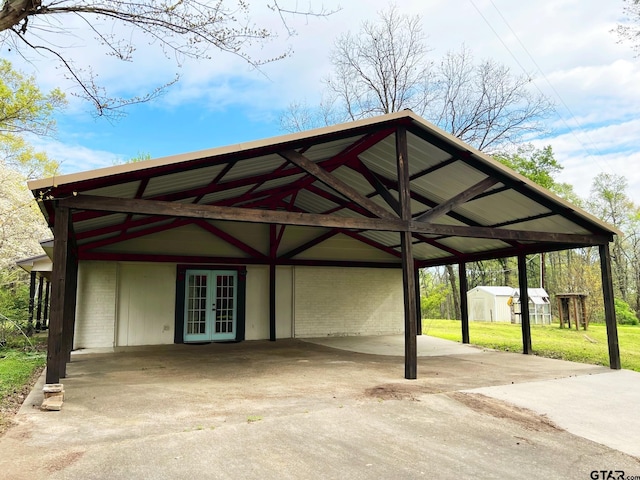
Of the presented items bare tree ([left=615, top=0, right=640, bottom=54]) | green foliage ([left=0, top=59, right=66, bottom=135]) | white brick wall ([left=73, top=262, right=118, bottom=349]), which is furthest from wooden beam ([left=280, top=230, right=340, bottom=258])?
bare tree ([left=615, top=0, right=640, bottom=54])

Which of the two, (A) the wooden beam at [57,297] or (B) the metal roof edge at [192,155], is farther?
(A) the wooden beam at [57,297]

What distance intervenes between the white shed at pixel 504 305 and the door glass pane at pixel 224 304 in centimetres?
1488

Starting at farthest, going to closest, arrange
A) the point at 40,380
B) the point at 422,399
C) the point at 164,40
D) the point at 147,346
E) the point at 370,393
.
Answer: the point at 147,346
the point at 40,380
the point at 370,393
the point at 422,399
the point at 164,40

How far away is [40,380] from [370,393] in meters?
4.49

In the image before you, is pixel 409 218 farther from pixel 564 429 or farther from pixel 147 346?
pixel 147 346

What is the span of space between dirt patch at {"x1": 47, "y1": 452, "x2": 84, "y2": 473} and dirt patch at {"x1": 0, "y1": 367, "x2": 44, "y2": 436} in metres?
0.90

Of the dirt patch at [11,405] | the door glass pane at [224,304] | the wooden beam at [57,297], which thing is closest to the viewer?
the dirt patch at [11,405]

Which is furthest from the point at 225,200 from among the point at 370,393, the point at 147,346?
the point at 370,393

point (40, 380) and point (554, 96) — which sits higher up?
point (554, 96)

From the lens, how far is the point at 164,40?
4438 millimetres

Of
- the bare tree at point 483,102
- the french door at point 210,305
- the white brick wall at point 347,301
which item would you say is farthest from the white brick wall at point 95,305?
the bare tree at point 483,102

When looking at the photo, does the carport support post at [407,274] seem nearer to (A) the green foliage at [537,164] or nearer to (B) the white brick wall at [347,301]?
(B) the white brick wall at [347,301]

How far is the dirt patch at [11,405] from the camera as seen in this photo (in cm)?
373

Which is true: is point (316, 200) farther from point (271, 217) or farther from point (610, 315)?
point (610, 315)
